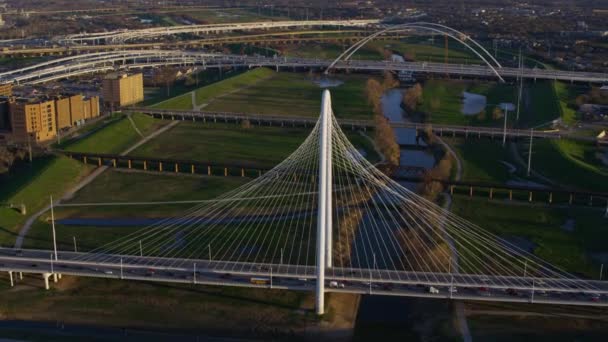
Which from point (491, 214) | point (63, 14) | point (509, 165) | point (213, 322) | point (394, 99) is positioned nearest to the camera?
point (213, 322)

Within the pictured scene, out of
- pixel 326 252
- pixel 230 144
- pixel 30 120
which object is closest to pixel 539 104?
pixel 230 144

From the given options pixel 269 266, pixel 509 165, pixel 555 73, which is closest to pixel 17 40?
pixel 555 73

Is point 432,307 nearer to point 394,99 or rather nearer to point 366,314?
point 366,314

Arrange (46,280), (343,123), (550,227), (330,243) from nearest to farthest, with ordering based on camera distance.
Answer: (330,243), (46,280), (550,227), (343,123)

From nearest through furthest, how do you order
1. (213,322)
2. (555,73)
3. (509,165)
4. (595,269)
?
(213,322) < (595,269) < (509,165) < (555,73)

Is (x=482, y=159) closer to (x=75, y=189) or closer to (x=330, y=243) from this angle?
(x=330, y=243)

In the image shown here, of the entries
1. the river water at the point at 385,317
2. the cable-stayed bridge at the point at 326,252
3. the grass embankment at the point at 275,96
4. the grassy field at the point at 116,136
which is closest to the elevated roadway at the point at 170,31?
the grass embankment at the point at 275,96
